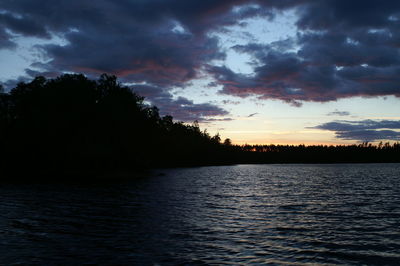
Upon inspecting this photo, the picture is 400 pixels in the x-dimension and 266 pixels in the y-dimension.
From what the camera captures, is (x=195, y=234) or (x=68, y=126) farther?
(x=68, y=126)

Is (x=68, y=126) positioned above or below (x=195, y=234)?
above

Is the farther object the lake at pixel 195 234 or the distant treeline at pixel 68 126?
the distant treeline at pixel 68 126

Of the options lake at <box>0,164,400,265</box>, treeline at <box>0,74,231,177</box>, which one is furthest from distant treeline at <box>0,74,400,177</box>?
lake at <box>0,164,400,265</box>

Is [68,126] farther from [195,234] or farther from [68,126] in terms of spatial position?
[195,234]

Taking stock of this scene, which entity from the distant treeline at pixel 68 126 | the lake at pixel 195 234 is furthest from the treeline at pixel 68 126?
the lake at pixel 195 234

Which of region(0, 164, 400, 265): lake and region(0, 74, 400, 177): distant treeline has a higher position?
region(0, 74, 400, 177): distant treeline

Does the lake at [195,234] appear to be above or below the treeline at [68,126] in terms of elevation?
below

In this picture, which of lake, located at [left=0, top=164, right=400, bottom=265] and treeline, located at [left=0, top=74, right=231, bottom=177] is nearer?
lake, located at [left=0, top=164, right=400, bottom=265]

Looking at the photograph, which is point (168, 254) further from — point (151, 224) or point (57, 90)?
point (57, 90)

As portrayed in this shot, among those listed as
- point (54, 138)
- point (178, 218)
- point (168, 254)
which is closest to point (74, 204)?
point (178, 218)

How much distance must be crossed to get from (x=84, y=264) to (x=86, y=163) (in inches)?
3328

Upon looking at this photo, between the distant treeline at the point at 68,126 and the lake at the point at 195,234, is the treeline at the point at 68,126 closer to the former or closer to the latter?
the distant treeline at the point at 68,126

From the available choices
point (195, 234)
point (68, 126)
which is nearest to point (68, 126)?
point (68, 126)

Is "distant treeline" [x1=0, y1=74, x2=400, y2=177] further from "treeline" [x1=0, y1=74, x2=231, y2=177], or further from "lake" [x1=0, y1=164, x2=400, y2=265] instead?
"lake" [x1=0, y1=164, x2=400, y2=265]
